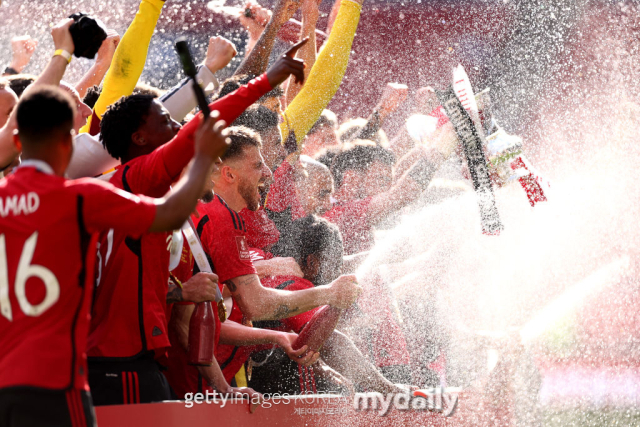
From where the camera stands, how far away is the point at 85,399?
5.97ft

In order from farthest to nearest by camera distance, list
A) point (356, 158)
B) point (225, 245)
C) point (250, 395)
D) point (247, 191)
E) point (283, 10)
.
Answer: point (356, 158), point (283, 10), point (247, 191), point (225, 245), point (250, 395)

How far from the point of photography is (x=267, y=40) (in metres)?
3.89

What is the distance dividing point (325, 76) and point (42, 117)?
226cm

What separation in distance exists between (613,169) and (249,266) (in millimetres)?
4489

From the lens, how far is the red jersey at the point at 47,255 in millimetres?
1773

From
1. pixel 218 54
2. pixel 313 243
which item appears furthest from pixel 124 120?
pixel 313 243

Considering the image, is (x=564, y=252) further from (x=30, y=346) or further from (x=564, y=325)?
(x=30, y=346)

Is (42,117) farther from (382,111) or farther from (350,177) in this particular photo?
(382,111)

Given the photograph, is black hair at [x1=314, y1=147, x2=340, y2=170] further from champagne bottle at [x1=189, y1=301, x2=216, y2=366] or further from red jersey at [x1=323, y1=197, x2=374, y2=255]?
champagne bottle at [x1=189, y1=301, x2=216, y2=366]

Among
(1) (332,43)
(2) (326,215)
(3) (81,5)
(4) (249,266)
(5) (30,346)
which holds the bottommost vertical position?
(5) (30,346)

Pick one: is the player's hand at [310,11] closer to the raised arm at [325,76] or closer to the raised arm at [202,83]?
the raised arm at [325,76]

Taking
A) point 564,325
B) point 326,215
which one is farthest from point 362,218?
point 564,325

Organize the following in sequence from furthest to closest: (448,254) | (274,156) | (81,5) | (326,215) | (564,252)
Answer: (564,252) < (81,5) < (448,254) < (326,215) < (274,156)

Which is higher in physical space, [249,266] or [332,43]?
[332,43]
